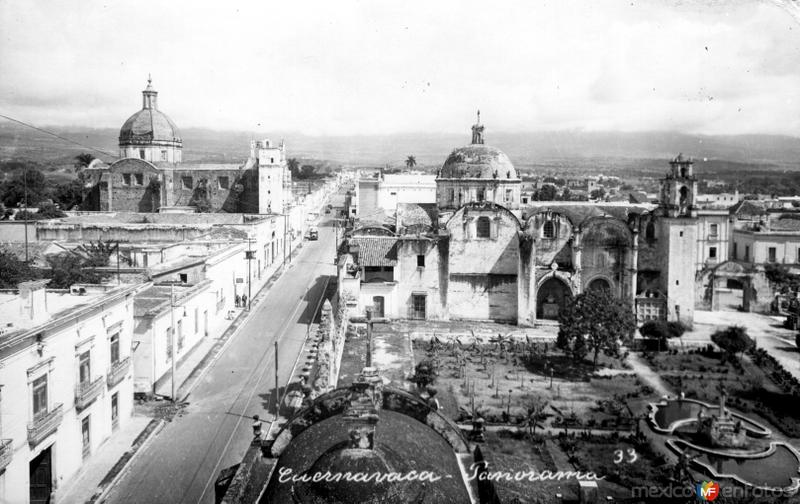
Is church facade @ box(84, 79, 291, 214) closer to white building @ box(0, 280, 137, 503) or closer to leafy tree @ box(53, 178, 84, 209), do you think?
leafy tree @ box(53, 178, 84, 209)

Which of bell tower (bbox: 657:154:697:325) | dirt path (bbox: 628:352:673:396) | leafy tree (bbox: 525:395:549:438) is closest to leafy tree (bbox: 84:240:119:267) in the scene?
leafy tree (bbox: 525:395:549:438)

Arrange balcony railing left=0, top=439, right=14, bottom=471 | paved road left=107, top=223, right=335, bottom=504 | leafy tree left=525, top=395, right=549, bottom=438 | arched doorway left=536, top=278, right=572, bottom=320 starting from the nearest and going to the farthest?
balcony railing left=0, top=439, right=14, bottom=471
paved road left=107, top=223, right=335, bottom=504
leafy tree left=525, top=395, right=549, bottom=438
arched doorway left=536, top=278, right=572, bottom=320

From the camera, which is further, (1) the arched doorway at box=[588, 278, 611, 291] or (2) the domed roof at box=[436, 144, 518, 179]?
(2) the domed roof at box=[436, 144, 518, 179]

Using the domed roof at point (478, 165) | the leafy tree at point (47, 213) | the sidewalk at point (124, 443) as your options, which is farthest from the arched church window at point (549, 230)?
the leafy tree at point (47, 213)

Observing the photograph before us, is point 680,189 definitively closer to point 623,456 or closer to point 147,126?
point 623,456

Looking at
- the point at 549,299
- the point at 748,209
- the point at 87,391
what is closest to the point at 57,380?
the point at 87,391

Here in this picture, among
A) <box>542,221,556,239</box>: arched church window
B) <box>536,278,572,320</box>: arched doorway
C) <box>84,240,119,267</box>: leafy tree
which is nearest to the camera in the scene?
<box>84,240,119,267</box>: leafy tree

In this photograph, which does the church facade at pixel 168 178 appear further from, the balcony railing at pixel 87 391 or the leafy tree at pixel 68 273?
the balcony railing at pixel 87 391

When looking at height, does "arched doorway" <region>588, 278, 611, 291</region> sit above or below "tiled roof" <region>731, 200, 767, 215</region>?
below
